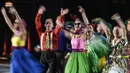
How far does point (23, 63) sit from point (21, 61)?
7cm

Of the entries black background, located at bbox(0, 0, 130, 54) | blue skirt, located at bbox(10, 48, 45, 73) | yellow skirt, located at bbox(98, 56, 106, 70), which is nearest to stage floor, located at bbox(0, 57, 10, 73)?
black background, located at bbox(0, 0, 130, 54)

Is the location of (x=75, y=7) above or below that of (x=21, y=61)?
above

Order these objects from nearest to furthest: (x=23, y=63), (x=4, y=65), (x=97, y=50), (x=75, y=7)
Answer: (x=97, y=50) → (x=23, y=63) → (x=75, y=7) → (x=4, y=65)

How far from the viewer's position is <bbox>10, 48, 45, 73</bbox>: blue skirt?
9469 mm

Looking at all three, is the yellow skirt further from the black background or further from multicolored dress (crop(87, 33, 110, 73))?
the black background

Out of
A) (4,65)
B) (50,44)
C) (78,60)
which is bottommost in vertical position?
(4,65)

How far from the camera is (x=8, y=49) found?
14414 mm

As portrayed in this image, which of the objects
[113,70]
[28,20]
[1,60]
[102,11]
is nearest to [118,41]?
[113,70]

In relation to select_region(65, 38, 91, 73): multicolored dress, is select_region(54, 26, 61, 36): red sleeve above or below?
above

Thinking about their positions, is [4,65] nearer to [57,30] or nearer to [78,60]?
[57,30]

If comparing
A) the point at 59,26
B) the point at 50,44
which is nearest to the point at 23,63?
the point at 50,44

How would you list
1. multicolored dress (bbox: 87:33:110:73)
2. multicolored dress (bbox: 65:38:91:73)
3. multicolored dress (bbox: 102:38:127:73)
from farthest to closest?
multicolored dress (bbox: 87:33:110:73), multicolored dress (bbox: 65:38:91:73), multicolored dress (bbox: 102:38:127:73)

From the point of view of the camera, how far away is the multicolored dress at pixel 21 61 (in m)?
9.42

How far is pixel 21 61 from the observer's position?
31.2 ft
